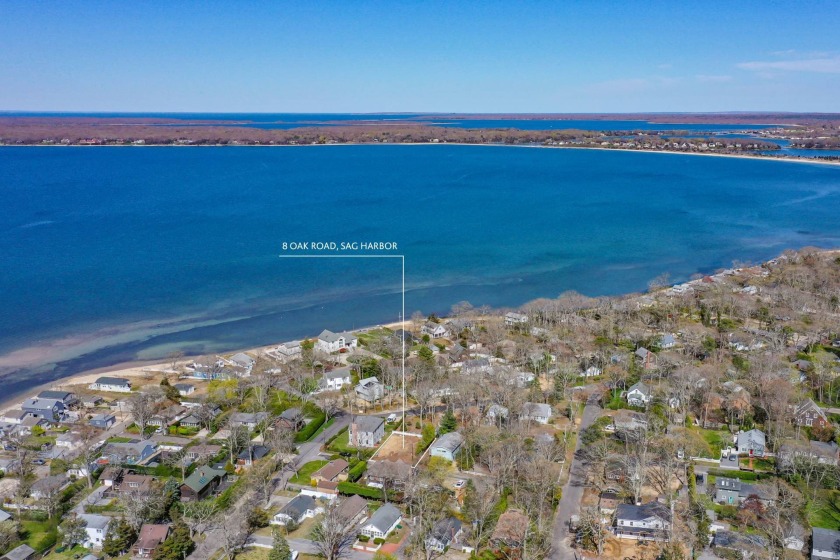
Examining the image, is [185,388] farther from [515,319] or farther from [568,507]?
[568,507]

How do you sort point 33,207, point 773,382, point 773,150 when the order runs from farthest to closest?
1. point 773,150
2. point 33,207
3. point 773,382

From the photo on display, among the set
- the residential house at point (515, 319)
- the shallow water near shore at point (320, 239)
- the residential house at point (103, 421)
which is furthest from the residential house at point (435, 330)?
the residential house at point (103, 421)

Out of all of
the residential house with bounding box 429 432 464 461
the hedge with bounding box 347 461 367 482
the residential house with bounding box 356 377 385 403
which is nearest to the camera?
the hedge with bounding box 347 461 367 482

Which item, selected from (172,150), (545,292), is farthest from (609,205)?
(172,150)

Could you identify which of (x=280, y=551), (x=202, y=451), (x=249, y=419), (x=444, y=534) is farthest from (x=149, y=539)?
(x=444, y=534)

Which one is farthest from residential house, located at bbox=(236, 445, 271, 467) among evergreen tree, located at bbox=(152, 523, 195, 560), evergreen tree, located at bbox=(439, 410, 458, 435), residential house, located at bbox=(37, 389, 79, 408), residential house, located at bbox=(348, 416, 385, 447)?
residential house, located at bbox=(37, 389, 79, 408)

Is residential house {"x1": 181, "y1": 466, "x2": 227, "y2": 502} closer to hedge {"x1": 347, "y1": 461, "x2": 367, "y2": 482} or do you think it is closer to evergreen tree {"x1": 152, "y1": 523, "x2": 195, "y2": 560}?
evergreen tree {"x1": 152, "y1": 523, "x2": 195, "y2": 560}

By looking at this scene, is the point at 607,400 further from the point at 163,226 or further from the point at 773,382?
the point at 163,226

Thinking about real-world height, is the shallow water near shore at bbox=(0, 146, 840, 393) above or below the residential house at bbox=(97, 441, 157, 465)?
above
